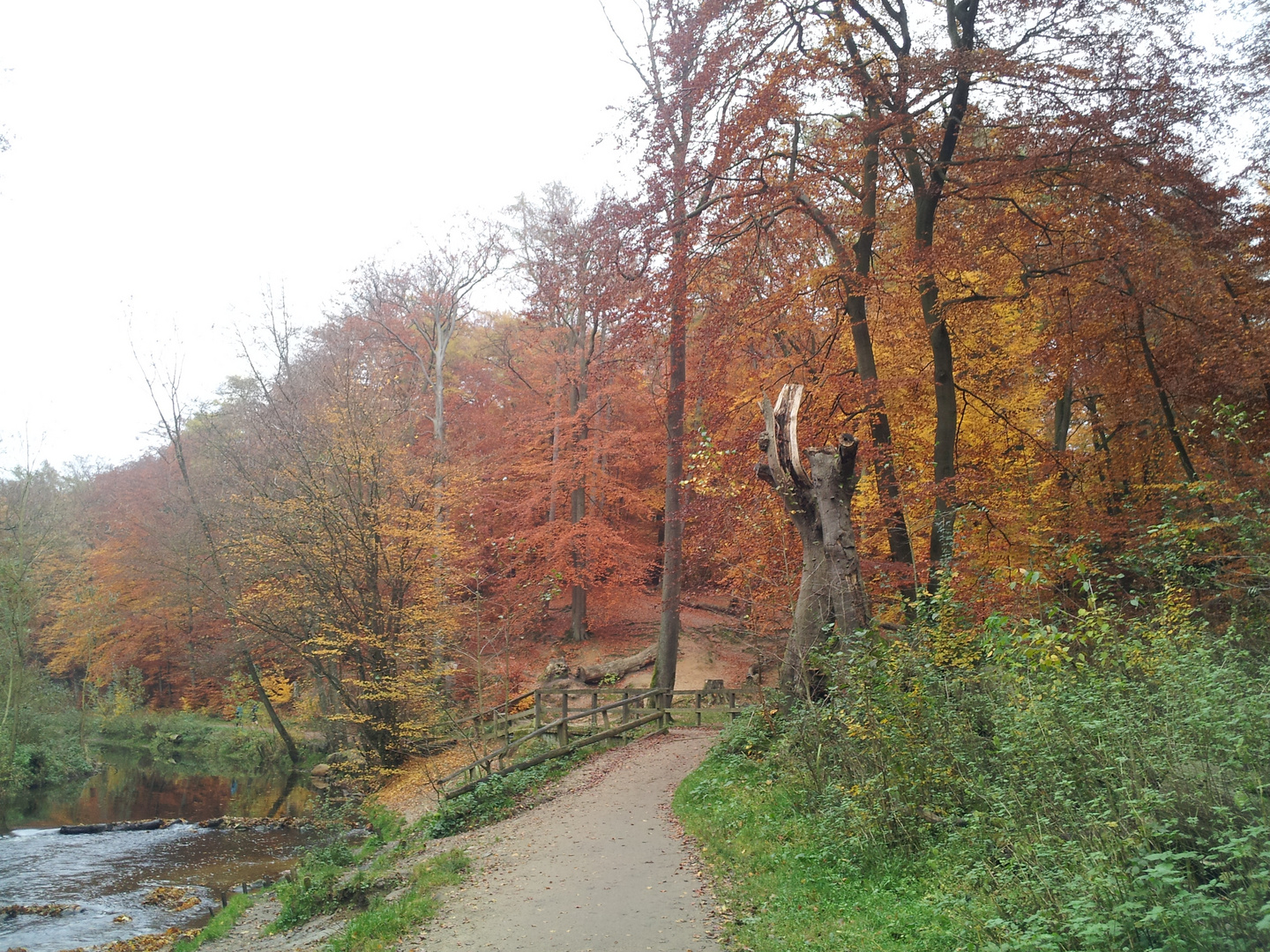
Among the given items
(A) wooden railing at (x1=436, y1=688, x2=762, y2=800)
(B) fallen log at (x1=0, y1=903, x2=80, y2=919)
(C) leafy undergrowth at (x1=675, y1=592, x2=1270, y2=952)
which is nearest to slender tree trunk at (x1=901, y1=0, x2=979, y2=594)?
(C) leafy undergrowth at (x1=675, y1=592, x2=1270, y2=952)

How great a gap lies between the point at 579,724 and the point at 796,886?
1194 centimetres

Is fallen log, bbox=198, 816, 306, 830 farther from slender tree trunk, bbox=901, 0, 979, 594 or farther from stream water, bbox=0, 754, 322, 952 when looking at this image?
slender tree trunk, bbox=901, 0, 979, 594

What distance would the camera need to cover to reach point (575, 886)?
6.75m

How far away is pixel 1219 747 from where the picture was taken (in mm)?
3322

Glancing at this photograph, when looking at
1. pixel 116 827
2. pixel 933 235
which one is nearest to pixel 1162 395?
pixel 933 235

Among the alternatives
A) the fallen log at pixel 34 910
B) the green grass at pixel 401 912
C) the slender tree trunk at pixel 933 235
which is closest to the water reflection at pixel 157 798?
the fallen log at pixel 34 910

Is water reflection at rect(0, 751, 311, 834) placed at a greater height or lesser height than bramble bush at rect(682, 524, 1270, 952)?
lesser

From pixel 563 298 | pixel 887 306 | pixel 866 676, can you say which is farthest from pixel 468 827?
pixel 563 298

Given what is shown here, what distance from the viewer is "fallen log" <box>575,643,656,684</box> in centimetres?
Answer: 2133

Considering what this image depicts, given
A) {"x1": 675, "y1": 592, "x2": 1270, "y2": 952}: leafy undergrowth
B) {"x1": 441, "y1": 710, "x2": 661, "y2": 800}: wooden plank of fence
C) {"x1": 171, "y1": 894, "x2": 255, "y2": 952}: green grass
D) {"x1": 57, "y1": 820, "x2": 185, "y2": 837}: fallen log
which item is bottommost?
{"x1": 57, "y1": 820, "x2": 185, "y2": 837}: fallen log

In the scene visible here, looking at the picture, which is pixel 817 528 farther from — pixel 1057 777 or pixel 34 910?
pixel 34 910

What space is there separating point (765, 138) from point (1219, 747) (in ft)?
29.7

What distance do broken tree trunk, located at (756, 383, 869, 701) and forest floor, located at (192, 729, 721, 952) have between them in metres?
2.47

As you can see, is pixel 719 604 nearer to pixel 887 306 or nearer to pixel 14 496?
pixel 887 306
